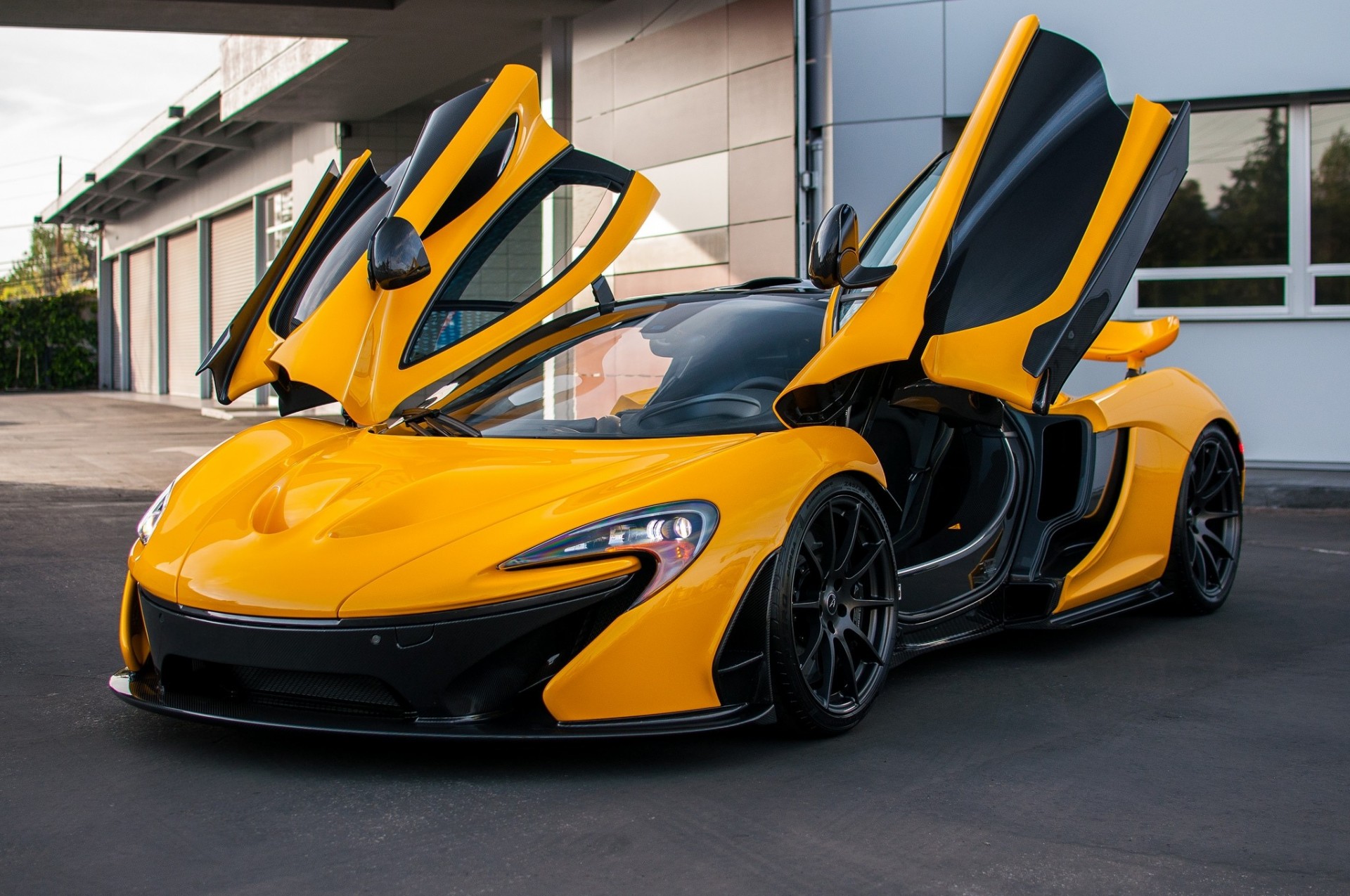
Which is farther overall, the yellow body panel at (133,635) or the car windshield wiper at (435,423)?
the car windshield wiper at (435,423)

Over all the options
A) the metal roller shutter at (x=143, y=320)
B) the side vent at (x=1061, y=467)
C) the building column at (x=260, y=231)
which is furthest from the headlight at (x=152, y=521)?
the metal roller shutter at (x=143, y=320)

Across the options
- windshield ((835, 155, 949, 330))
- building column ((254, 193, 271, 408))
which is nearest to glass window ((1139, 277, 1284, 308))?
windshield ((835, 155, 949, 330))

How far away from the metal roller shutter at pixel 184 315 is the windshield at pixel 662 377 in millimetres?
27317

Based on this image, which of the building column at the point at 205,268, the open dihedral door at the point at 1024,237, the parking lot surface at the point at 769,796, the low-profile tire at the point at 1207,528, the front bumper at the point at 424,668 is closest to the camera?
the parking lot surface at the point at 769,796

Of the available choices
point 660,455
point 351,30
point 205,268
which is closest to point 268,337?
point 660,455

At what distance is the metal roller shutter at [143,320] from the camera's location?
35188 mm

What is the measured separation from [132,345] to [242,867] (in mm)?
37721

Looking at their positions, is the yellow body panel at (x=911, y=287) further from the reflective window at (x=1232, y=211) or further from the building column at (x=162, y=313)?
the building column at (x=162, y=313)

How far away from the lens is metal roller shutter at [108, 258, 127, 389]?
3875 centimetres

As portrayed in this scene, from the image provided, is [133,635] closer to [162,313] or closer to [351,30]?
[351,30]

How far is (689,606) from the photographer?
3.12 meters

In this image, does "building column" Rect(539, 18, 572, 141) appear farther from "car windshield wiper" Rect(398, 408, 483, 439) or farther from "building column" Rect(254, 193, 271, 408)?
"building column" Rect(254, 193, 271, 408)

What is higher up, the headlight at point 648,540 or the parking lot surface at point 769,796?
the headlight at point 648,540

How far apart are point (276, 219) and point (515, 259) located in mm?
21127
